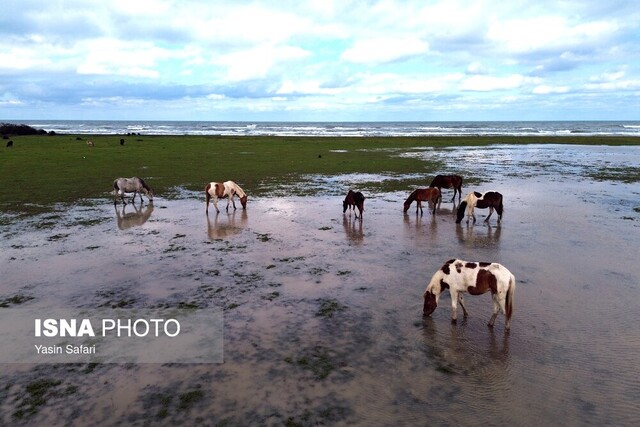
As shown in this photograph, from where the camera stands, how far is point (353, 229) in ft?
50.6

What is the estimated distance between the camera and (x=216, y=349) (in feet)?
24.7

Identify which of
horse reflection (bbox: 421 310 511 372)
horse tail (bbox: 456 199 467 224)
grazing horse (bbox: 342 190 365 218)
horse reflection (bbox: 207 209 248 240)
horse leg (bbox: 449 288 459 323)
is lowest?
horse reflection (bbox: 421 310 511 372)

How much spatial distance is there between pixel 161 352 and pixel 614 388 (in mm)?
7083

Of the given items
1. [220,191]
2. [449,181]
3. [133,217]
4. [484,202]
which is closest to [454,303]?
[484,202]

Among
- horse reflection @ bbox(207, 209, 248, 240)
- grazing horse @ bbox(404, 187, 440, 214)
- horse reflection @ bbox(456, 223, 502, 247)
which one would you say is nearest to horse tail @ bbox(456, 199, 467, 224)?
horse reflection @ bbox(456, 223, 502, 247)

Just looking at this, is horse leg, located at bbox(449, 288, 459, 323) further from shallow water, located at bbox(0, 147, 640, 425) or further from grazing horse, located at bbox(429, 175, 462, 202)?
grazing horse, located at bbox(429, 175, 462, 202)

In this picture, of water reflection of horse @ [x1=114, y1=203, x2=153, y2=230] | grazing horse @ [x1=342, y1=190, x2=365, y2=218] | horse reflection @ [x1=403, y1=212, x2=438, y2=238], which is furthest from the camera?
grazing horse @ [x1=342, y1=190, x2=365, y2=218]

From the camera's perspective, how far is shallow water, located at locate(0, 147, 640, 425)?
20.1ft

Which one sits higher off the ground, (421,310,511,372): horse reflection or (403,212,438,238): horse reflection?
(403,212,438,238): horse reflection

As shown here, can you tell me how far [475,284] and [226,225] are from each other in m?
10.1

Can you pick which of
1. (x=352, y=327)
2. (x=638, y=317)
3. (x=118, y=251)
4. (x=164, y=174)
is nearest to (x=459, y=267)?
(x=352, y=327)

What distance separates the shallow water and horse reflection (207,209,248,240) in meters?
0.10

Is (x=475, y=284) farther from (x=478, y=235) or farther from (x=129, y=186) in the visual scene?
(x=129, y=186)

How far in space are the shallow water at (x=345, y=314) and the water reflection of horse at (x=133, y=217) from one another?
19 cm
